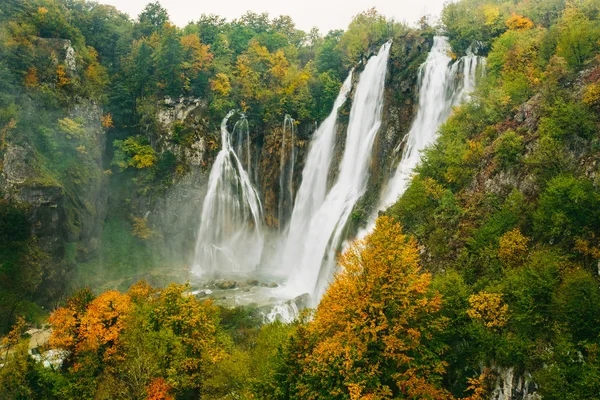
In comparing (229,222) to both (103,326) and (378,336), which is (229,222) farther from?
(378,336)

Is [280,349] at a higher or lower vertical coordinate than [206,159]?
lower

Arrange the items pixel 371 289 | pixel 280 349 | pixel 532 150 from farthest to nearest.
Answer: pixel 532 150, pixel 280 349, pixel 371 289

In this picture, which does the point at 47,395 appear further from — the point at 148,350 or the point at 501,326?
the point at 501,326

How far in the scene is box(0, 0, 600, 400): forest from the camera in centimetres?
1293

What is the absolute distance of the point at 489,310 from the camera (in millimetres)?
13484

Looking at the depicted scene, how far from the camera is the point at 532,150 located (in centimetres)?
1864

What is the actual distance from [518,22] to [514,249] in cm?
2405

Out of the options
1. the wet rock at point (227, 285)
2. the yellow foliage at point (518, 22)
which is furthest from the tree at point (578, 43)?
the wet rock at point (227, 285)

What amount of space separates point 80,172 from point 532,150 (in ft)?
118

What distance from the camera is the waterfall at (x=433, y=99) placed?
2948 centimetres

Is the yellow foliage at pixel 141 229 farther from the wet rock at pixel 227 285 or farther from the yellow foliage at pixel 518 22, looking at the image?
the yellow foliage at pixel 518 22

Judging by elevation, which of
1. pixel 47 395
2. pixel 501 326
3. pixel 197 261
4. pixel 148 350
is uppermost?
pixel 501 326

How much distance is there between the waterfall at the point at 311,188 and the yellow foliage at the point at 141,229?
14256mm

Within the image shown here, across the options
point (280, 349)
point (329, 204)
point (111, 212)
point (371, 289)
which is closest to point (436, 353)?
point (371, 289)
